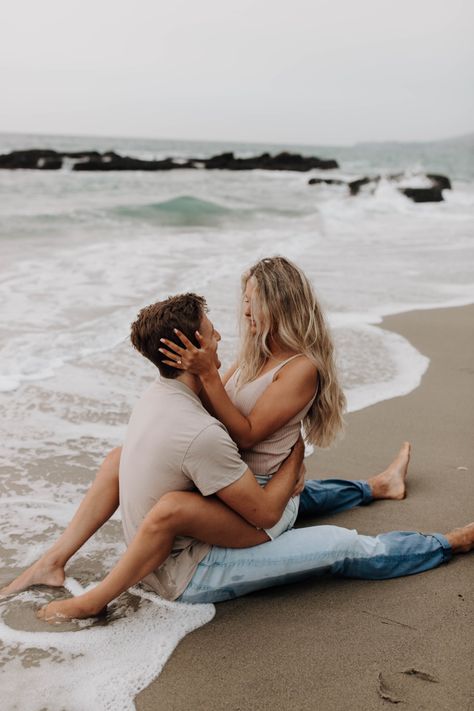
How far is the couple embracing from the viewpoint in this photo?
2.62 m

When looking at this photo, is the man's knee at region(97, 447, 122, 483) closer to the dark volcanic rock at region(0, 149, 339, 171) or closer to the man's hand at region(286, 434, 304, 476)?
the man's hand at region(286, 434, 304, 476)

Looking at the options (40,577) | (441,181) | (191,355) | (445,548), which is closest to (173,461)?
(191,355)

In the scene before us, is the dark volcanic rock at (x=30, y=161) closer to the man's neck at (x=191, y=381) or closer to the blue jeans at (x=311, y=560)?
the man's neck at (x=191, y=381)

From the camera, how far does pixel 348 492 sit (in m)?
3.65

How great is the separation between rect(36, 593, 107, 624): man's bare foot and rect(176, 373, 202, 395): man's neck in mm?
862

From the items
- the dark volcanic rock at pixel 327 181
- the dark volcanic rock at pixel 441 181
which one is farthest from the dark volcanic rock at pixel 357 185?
the dark volcanic rock at pixel 327 181

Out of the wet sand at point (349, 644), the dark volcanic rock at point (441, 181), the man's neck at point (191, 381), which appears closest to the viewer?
the wet sand at point (349, 644)

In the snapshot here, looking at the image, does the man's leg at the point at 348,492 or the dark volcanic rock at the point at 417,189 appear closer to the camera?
the man's leg at the point at 348,492

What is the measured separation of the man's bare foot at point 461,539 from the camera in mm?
3066

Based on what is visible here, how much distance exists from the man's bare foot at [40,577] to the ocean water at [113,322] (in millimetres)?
60

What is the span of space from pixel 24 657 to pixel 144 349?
45.2 inches

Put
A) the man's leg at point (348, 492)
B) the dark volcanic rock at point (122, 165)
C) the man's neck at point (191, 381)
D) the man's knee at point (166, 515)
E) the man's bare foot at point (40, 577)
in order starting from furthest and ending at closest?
1. the dark volcanic rock at point (122, 165)
2. the man's leg at point (348, 492)
3. the man's bare foot at point (40, 577)
4. the man's neck at point (191, 381)
5. the man's knee at point (166, 515)

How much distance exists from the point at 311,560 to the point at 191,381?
33.0 inches

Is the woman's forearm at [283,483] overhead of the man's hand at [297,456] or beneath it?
beneath
